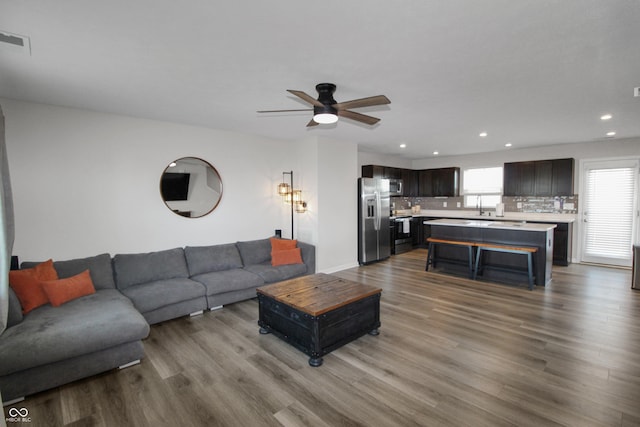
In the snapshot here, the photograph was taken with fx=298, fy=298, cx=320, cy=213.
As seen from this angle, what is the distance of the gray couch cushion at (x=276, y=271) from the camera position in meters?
4.38

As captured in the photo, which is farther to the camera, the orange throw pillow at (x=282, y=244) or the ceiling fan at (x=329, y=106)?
the orange throw pillow at (x=282, y=244)

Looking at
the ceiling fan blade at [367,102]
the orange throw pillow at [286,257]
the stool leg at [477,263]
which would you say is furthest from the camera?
the stool leg at [477,263]

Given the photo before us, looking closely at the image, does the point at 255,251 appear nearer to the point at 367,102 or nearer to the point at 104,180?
the point at 104,180

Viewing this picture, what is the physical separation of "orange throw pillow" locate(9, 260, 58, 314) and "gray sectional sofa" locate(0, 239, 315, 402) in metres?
0.11

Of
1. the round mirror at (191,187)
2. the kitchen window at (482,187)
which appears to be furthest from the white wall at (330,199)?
the kitchen window at (482,187)

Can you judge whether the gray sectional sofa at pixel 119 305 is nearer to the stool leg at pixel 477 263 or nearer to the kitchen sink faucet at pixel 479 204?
the stool leg at pixel 477 263

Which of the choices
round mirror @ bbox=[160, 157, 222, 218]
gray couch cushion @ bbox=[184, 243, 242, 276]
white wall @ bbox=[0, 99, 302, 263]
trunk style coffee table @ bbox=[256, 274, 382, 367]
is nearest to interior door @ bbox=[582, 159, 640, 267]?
trunk style coffee table @ bbox=[256, 274, 382, 367]

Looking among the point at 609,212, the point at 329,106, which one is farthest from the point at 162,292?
the point at 609,212

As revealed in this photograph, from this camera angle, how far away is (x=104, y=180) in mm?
3820

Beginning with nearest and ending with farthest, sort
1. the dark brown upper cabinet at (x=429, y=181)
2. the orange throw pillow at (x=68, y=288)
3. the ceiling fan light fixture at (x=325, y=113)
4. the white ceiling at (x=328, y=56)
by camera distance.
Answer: the white ceiling at (x=328, y=56)
the ceiling fan light fixture at (x=325, y=113)
the orange throw pillow at (x=68, y=288)
the dark brown upper cabinet at (x=429, y=181)

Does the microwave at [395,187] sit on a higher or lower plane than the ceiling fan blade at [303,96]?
lower

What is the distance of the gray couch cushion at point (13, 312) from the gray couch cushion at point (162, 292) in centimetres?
91

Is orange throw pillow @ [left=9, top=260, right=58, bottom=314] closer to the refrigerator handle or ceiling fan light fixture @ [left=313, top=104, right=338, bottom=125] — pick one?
ceiling fan light fixture @ [left=313, top=104, right=338, bottom=125]

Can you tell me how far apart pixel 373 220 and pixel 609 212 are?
4.70 metres
